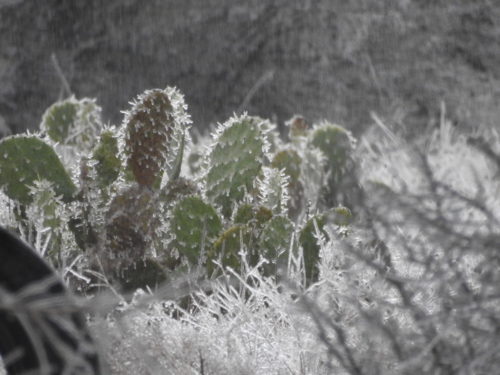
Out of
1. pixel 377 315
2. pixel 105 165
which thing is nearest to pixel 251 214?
pixel 105 165

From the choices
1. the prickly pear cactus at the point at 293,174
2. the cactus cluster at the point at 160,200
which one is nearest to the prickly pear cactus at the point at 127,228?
the cactus cluster at the point at 160,200

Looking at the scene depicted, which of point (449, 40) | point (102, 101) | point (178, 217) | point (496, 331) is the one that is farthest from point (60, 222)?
point (449, 40)

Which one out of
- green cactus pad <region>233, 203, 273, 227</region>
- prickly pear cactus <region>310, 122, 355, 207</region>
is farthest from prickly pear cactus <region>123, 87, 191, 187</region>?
prickly pear cactus <region>310, 122, 355, 207</region>

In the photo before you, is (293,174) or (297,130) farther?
(297,130)

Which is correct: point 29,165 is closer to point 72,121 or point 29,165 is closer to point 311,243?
point 311,243

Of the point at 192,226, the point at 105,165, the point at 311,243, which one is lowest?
the point at 311,243

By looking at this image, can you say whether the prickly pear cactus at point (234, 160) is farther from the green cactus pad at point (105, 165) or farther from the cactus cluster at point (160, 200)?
the green cactus pad at point (105, 165)
